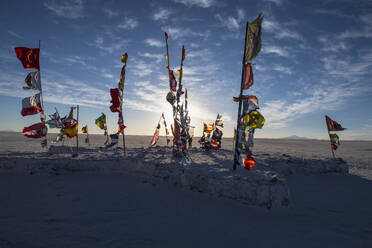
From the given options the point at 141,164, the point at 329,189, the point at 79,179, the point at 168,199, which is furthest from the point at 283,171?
the point at 79,179

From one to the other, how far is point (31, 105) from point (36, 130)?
130 cm

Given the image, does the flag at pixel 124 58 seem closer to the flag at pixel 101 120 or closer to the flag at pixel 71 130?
the flag at pixel 71 130

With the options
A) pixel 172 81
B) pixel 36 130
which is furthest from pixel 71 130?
pixel 172 81

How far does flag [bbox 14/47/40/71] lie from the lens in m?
8.50

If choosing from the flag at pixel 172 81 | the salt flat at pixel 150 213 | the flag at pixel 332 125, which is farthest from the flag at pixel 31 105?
the flag at pixel 332 125

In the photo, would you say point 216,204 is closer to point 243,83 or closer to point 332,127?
point 243,83

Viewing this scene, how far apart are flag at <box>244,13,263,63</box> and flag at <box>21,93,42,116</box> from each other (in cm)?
980

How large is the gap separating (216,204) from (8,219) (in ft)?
16.4

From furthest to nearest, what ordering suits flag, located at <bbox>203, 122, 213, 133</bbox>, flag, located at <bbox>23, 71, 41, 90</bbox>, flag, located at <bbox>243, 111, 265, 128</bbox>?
1. flag, located at <bbox>203, 122, 213, 133</bbox>
2. flag, located at <bbox>23, 71, 41, 90</bbox>
3. flag, located at <bbox>243, 111, 265, 128</bbox>

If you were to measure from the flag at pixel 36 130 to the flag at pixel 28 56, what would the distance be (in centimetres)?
286

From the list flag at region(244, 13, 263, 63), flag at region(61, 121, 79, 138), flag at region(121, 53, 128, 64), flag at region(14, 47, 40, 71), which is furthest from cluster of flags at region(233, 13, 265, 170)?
flag at region(14, 47, 40, 71)

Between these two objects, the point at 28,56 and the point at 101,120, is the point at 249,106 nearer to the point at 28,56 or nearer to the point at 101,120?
the point at 28,56

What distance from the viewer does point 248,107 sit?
6133 mm

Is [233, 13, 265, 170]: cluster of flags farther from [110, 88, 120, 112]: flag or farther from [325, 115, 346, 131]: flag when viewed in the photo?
[325, 115, 346, 131]: flag
